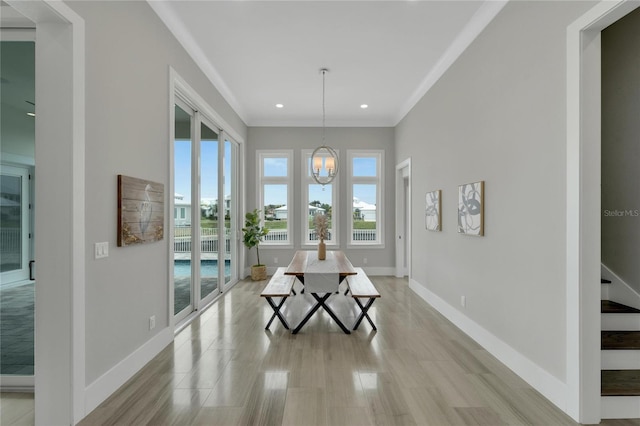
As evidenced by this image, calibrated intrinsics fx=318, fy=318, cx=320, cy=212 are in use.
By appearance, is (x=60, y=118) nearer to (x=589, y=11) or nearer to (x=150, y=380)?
(x=150, y=380)

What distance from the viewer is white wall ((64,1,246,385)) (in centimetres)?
214

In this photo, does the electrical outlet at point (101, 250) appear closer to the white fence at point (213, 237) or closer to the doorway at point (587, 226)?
the white fence at point (213, 237)

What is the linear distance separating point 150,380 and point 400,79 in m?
4.69

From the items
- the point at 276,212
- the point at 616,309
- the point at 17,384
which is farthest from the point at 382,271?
the point at 17,384

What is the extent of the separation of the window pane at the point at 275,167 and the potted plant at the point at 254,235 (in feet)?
3.13

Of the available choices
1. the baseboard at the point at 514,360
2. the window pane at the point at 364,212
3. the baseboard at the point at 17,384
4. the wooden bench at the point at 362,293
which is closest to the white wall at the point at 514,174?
the baseboard at the point at 514,360

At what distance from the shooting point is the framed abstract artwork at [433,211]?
425 centimetres

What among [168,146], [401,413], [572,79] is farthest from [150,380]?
[572,79]

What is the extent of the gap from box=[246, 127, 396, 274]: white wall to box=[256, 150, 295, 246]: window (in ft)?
0.45

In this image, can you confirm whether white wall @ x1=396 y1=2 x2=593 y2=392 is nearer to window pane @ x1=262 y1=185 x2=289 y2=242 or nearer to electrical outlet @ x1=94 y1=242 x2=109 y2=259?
electrical outlet @ x1=94 y1=242 x2=109 y2=259

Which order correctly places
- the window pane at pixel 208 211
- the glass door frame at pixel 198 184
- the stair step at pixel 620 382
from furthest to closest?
1. the window pane at pixel 208 211
2. the glass door frame at pixel 198 184
3. the stair step at pixel 620 382

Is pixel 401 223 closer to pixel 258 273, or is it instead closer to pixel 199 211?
pixel 258 273

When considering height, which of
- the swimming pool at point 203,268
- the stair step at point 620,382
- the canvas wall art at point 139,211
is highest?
the canvas wall art at point 139,211

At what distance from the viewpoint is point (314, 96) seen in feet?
17.5
